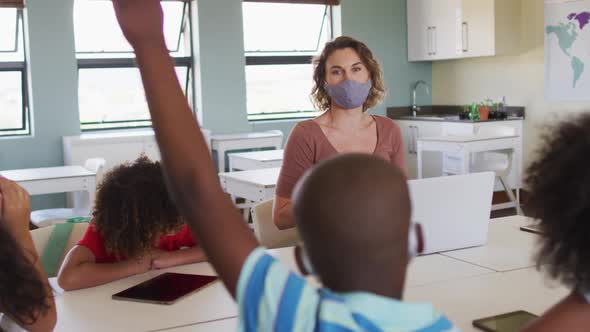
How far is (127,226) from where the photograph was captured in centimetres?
200

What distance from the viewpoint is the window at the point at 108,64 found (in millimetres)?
7000

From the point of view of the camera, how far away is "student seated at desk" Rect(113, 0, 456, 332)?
1.89ft

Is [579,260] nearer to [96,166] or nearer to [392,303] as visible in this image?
[392,303]

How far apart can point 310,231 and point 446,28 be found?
283 inches

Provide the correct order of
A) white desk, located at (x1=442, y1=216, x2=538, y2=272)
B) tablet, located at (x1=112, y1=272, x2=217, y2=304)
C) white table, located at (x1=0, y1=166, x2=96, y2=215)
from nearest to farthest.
→ tablet, located at (x1=112, y1=272, x2=217, y2=304), white desk, located at (x1=442, y1=216, x2=538, y2=272), white table, located at (x1=0, y1=166, x2=96, y2=215)

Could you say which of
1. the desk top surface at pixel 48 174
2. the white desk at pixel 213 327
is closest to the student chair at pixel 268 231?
the white desk at pixel 213 327

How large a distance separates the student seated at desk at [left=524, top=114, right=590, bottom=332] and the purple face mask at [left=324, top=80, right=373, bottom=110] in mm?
1722

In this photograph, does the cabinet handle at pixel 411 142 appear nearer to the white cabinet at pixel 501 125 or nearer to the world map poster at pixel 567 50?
the white cabinet at pixel 501 125

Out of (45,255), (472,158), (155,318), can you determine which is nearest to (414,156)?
(472,158)

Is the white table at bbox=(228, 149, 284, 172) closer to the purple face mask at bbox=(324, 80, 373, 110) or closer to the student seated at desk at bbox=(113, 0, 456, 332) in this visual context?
the purple face mask at bbox=(324, 80, 373, 110)

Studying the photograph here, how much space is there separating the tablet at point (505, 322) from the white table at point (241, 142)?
556 cm

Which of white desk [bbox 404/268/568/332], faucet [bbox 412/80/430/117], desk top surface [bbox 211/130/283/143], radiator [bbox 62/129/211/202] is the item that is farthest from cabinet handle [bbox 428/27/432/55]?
white desk [bbox 404/268/568/332]

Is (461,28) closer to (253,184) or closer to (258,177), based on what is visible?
(258,177)

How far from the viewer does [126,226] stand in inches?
78.6
